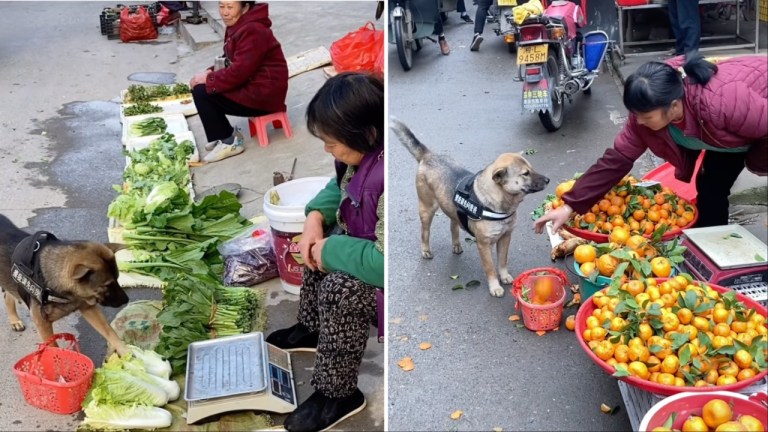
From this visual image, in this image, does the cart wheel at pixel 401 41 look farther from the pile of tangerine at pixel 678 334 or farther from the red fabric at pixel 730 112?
the pile of tangerine at pixel 678 334

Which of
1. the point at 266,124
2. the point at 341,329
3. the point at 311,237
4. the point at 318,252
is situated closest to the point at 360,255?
the point at 318,252

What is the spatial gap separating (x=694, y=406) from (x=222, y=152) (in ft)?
16.2

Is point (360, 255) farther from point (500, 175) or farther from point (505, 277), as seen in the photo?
point (505, 277)

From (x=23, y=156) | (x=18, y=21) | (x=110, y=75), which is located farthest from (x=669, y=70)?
(x=18, y=21)

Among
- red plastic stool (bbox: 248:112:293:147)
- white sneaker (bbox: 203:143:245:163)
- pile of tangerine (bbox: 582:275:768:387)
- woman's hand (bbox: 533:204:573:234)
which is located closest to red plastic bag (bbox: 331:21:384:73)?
Answer: red plastic stool (bbox: 248:112:293:147)

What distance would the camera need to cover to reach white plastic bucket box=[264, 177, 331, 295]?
3.98 metres

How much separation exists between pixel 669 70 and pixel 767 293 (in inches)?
37.6

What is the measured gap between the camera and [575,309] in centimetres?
390

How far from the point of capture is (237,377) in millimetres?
3201

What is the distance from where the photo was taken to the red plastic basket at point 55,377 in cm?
318

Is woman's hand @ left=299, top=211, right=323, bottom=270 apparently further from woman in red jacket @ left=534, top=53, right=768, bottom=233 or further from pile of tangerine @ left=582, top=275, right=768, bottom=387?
woman in red jacket @ left=534, top=53, right=768, bottom=233

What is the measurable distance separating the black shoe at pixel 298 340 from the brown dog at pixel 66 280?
0.73m

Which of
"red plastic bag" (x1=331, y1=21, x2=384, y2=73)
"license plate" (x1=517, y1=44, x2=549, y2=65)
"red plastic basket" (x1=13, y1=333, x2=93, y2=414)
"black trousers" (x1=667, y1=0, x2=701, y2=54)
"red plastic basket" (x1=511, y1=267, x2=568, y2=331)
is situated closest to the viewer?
"red plastic basket" (x1=13, y1=333, x2=93, y2=414)

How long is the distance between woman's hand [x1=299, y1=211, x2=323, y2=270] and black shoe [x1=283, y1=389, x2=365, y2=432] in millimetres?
571
